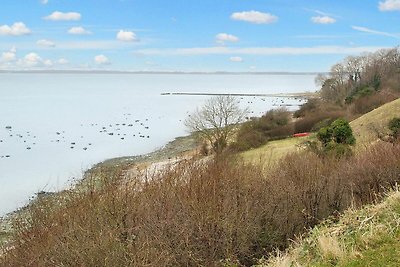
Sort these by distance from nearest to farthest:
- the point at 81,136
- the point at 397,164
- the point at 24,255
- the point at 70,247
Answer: the point at 70,247
the point at 24,255
the point at 397,164
the point at 81,136

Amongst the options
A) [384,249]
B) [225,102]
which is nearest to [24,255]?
[384,249]

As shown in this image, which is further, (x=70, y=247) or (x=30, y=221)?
(x=30, y=221)

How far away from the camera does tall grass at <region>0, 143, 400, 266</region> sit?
11.9m

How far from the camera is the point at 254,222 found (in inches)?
574

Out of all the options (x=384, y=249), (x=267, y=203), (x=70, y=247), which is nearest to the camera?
(x=384, y=249)

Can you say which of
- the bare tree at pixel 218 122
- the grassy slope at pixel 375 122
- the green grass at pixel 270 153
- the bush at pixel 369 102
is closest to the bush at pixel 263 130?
the bare tree at pixel 218 122

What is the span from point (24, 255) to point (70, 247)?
6.90 feet

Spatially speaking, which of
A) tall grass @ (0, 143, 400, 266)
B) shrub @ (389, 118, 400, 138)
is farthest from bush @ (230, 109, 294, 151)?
tall grass @ (0, 143, 400, 266)

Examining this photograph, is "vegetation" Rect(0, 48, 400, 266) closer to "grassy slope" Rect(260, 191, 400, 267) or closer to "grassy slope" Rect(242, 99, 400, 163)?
"grassy slope" Rect(260, 191, 400, 267)

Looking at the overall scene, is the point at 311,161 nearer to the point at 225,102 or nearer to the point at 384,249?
the point at 384,249

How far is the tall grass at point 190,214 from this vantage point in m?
11.9

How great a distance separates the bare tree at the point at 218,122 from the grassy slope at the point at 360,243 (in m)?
33.2

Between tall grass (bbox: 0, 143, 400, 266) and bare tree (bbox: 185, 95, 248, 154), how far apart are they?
2578cm

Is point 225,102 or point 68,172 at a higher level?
point 225,102
